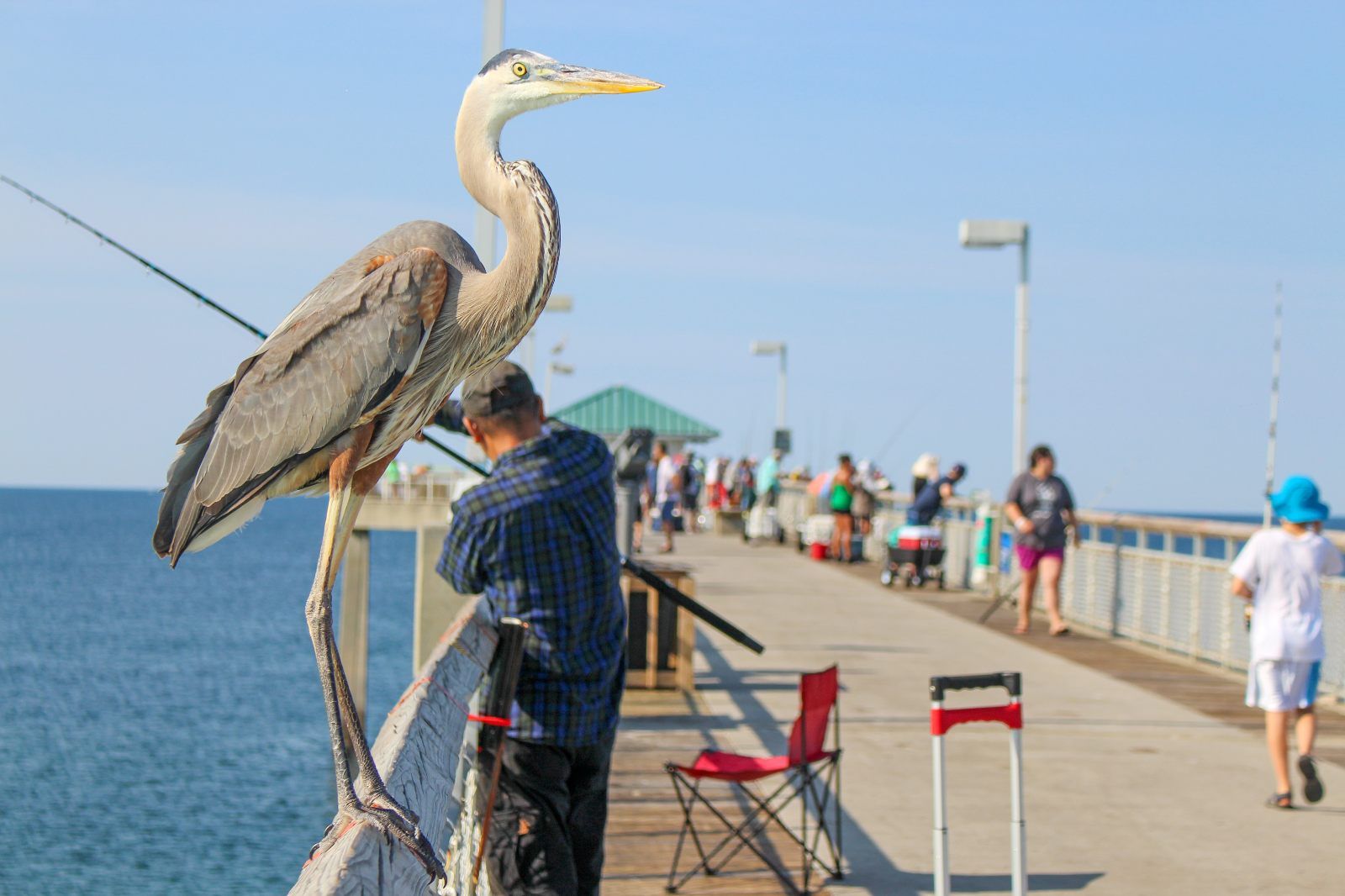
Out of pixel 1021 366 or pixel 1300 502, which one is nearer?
pixel 1300 502

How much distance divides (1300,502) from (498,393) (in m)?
5.49

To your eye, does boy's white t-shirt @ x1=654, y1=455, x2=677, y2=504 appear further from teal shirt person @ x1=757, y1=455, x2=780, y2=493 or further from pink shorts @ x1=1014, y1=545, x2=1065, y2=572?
pink shorts @ x1=1014, y1=545, x2=1065, y2=572

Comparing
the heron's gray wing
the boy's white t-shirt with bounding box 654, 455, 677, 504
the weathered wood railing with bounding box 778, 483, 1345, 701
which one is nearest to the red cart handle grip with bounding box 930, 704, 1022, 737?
the heron's gray wing

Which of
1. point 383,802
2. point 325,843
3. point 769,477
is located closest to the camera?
point 325,843

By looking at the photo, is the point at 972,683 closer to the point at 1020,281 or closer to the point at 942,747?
the point at 942,747

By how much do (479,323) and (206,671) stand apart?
3988cm

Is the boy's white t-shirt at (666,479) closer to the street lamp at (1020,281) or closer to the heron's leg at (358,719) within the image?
the street lamp at (1020,281)

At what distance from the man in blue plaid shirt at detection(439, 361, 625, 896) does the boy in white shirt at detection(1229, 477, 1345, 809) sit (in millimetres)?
4844

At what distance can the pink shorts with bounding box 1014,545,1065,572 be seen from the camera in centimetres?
1576

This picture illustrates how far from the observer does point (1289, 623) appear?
813 centimetres

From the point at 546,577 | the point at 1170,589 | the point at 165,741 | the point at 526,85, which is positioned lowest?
the point at 165,741

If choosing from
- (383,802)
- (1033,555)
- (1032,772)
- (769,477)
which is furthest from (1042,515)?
(769,477)

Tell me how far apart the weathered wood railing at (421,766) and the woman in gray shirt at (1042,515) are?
1115cm

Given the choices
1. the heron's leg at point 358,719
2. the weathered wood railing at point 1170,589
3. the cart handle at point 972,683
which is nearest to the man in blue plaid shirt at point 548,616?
the heron's leg at point 358,719
